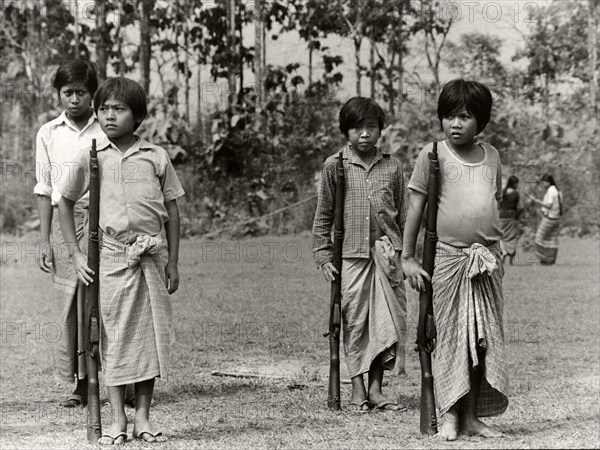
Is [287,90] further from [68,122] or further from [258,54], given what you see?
[68,122]

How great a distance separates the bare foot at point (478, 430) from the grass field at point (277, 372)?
0.30 ft

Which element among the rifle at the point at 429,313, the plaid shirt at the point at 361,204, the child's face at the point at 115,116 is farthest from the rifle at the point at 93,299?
the plaid shirt at the point at 361,204

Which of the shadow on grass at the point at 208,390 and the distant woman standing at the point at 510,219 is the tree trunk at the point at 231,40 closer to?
the distant woman standing at the point at 510,219

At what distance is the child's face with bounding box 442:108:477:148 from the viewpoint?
4.78m

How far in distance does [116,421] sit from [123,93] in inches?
62.1

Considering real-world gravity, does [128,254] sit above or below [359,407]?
above

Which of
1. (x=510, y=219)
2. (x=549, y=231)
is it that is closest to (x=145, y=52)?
(x=510, y=219)

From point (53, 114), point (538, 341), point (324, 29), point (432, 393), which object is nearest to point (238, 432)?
point (432, 393)

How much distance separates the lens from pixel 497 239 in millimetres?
4871

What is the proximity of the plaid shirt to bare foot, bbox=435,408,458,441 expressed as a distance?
55.6 inches

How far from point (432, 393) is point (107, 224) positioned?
178 cm

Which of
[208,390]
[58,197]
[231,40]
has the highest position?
[231,40]

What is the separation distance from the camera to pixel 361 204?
Result: 592 cm

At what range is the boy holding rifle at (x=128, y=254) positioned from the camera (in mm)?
4762
